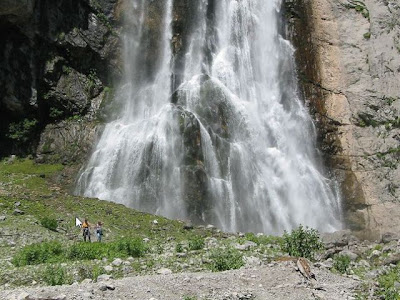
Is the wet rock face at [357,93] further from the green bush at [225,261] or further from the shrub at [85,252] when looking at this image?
the shrub at [85,252]

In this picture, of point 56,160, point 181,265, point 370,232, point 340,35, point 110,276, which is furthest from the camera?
point 340,35

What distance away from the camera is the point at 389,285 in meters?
12.6

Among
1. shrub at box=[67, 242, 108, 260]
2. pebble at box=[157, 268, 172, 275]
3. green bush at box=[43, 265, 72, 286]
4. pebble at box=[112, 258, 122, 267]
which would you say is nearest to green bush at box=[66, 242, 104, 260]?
shrub at box=[67, 242, 108, 260]

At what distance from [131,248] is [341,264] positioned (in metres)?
6.34

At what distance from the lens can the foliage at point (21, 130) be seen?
114ft

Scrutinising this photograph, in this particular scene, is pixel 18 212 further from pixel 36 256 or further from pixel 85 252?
pixel 85 252

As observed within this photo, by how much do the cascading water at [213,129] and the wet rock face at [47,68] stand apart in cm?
248

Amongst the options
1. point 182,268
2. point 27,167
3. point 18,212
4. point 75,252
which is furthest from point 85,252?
point 27,167

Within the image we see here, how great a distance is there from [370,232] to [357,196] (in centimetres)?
252

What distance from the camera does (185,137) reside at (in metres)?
29.3

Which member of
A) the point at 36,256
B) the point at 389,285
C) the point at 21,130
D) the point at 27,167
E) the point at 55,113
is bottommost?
the point at 389,285

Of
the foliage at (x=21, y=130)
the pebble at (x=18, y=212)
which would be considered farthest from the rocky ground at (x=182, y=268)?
the foliage at (x=21, y=130)

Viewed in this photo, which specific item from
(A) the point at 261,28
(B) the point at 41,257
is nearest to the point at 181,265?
(B) the point at 41,257

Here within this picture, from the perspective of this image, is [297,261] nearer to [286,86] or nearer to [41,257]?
[41,257]
